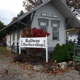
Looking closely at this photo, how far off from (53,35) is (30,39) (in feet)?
17.1

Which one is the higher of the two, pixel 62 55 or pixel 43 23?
pixel 43 23

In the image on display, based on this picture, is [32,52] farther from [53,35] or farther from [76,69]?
[53,35]

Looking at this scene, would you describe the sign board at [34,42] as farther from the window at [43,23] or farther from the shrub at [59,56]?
the window at [43,23]

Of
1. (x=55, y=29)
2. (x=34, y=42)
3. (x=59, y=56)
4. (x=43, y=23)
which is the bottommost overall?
(x=59, y=56)

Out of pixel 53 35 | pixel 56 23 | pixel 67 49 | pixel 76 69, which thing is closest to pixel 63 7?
pixel 56 23

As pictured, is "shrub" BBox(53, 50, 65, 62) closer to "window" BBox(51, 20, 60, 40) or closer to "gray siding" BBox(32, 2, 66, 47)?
"gray siding" BBox(32, 2, 66, 47)

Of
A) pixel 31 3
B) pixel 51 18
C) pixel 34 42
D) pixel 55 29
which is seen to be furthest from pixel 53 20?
pixel 31 3

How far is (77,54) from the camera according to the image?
8914 mm

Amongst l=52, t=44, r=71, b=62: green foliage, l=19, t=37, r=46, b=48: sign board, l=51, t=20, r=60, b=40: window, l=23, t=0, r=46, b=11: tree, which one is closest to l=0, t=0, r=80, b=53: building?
l=51, t=20, r=60, b=40: window

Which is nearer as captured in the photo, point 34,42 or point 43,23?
point 34,42

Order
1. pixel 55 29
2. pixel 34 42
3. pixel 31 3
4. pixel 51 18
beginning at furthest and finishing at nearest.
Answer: pixel 31 3 < pixel 55 29 < pixel 51 18 < pixel 34 42

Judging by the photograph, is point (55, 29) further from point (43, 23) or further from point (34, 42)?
point (34, 42)

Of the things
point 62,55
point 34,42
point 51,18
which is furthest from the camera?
point 51,18

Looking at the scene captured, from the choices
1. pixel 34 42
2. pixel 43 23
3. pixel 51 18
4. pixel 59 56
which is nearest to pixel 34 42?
pixel 34 42
